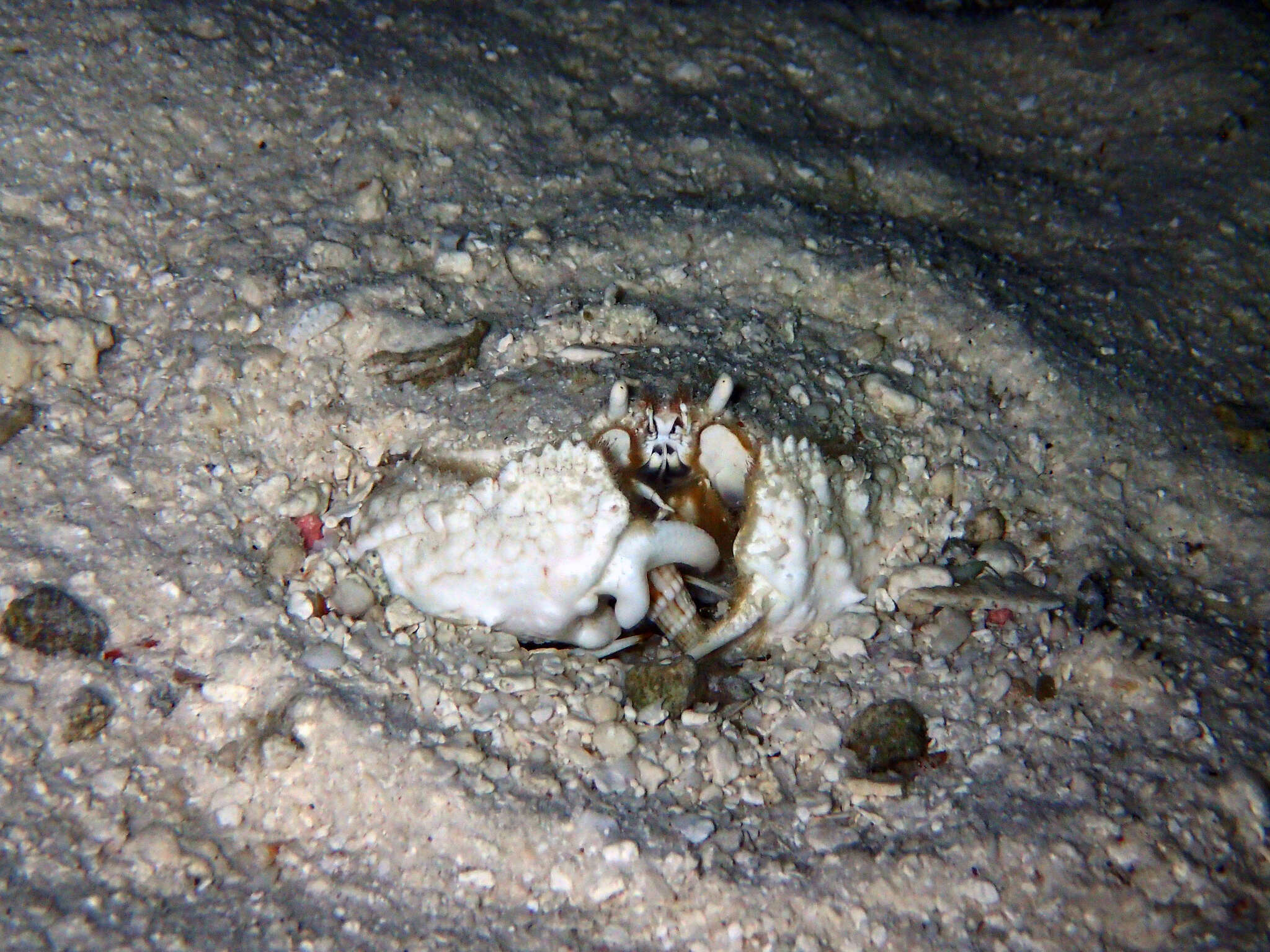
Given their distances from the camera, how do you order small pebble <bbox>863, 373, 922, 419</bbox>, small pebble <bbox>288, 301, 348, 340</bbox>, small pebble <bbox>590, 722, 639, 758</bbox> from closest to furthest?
small pebble <bbox>590, 722, 639, 758</bbox> < small pebble <bbox>288, 301, 348, 340</bbox> < small pebble <bbox>863, 373, 922, 419</bbox>

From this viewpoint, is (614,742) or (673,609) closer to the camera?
(614,742)

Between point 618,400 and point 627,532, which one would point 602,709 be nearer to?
point 627,532

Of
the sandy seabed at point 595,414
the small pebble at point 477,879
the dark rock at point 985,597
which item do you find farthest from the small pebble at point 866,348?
the small pebble at point 477,879

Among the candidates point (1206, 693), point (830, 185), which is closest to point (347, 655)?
point (1206, 693)

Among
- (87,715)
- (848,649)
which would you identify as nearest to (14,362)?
(87,715)

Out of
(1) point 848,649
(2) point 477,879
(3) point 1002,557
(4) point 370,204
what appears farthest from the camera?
(4) point 370,204

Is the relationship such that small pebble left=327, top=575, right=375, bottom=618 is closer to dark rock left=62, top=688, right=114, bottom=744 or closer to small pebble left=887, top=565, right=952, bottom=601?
dark rock left=62, top=688, right=114, bottom=744

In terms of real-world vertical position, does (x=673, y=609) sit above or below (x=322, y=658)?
above

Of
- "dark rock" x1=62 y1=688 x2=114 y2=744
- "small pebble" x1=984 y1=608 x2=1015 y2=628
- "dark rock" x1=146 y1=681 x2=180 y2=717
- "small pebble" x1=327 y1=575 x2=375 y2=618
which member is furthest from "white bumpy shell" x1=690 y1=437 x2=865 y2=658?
"dark rock" x1=62 y1=688 x2=114 y2=744
